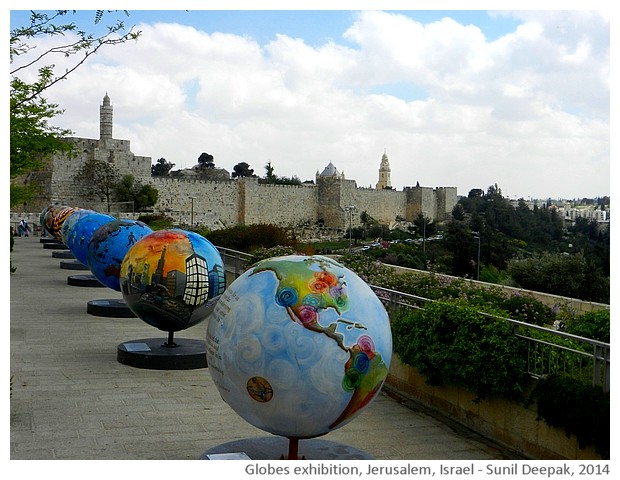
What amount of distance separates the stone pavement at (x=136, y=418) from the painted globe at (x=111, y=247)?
48.3 inches

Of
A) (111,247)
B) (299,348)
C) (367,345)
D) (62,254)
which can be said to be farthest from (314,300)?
(62,254)

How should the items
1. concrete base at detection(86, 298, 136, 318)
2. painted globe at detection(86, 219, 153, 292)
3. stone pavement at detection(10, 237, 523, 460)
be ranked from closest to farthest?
1. stone pavement at detection(10, 237, 523, 460)
2. painted globe at detection(86, 219, 153, 292)
3. concrete base at detection(86, 298, 136, 318)

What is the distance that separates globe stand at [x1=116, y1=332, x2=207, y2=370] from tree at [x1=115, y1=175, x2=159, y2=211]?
34606 mm

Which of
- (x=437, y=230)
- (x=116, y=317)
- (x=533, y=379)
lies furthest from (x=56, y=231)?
(x=437, y=230)

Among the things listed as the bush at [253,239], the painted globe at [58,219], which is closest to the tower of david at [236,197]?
the painted globe at [58,219]

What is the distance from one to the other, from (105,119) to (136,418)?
44.3 meters

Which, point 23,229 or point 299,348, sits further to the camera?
point 23,229

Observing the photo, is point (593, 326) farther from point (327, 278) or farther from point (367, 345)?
point (327, 278)

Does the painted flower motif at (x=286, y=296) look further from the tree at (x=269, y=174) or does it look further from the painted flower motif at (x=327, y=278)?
the tree at (x=269, y=174)

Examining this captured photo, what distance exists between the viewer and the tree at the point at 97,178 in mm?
41594

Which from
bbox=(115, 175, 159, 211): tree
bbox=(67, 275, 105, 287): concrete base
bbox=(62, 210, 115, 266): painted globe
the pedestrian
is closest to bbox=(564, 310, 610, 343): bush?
bbox=(62, 210, 115, 266): painted globe

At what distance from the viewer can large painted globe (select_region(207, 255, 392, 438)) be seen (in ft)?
13.3

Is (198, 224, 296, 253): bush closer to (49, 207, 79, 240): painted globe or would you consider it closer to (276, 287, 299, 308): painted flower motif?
(49, 207, 79, 240): painted globe

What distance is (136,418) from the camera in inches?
244
